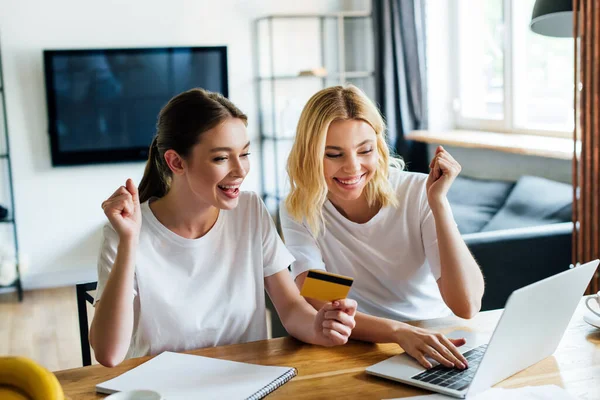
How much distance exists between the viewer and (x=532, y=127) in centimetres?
434

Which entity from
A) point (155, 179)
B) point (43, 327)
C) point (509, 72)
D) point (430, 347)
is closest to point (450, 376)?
point (430, 347)

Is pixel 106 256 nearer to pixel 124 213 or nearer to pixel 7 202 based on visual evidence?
pixel 124 213

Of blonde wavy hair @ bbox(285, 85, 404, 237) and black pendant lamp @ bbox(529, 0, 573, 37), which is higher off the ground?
black pendant lamp @ bbox(529, 0, 573, 37)

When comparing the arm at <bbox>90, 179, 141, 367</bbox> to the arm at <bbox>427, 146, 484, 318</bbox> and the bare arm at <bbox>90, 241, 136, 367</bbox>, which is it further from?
the arm at <bbox>427, 146, 484, 318</bbox>

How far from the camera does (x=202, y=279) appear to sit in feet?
5.51

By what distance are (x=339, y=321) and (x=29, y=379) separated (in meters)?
0.68

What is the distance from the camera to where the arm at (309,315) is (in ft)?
4.78

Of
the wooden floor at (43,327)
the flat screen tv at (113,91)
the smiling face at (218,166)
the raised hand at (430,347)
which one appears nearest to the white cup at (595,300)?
the raised hand at (430,347)

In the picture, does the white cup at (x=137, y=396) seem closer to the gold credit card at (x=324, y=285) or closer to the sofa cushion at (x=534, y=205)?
the gold credit card at (x=324, y=285)

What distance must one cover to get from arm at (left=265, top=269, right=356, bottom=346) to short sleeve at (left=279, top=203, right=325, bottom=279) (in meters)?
0.07

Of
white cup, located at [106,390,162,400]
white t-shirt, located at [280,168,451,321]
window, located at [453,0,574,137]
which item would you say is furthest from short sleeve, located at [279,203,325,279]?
window, located at [453,0,574,137]

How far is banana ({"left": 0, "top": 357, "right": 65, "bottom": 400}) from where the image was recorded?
91 centimetres

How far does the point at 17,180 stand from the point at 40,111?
1.53 feet

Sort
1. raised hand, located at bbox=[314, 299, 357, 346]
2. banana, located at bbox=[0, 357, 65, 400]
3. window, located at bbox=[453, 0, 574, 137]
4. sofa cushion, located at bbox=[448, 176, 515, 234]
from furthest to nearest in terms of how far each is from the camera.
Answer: window, located at bbox=[453, 0, 574, 137], sofa cushion, located at bbox=[448, 176, 515, 234], raised hand, located at bbox=[314, 299, 357, 346], banana, located at bbox=[0, 357, 65, 400]
